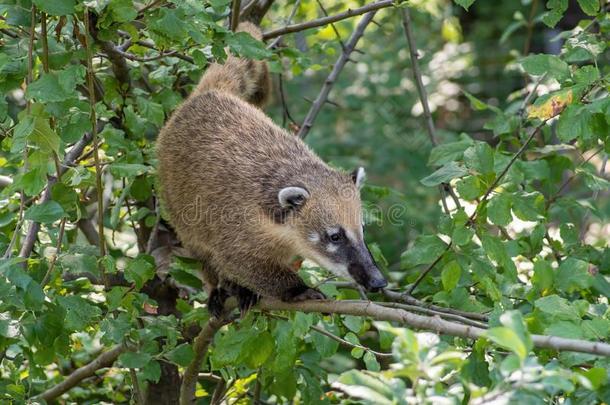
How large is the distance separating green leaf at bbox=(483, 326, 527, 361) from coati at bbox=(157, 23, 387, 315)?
2.37m

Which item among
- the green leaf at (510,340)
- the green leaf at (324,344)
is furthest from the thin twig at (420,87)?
the green leaf at (510,340)

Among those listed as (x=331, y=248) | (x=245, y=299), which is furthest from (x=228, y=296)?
(x=331, y=248)

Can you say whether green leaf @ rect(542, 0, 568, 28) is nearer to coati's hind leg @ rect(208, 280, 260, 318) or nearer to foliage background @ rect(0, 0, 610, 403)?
foliage background @ rect(0, 0, 610, 403)

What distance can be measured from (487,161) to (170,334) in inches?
66.5

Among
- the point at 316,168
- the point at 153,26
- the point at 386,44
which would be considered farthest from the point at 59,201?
the point at 386,44

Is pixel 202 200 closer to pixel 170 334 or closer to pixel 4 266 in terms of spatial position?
pixel 170 334

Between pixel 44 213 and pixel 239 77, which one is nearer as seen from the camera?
pixel 44 213

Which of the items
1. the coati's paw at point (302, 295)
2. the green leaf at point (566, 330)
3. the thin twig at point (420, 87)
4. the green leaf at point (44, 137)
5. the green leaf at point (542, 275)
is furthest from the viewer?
the thin twig at point (420, 87)

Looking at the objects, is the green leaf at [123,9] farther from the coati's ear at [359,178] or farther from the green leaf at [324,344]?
the coati's ear at [359,178]

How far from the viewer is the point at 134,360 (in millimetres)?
3900

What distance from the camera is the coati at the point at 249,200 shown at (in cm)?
475

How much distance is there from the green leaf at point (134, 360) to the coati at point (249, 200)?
864 millimetres

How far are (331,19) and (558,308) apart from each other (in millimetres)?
2507

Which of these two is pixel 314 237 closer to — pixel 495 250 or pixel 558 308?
pixel 495 250
